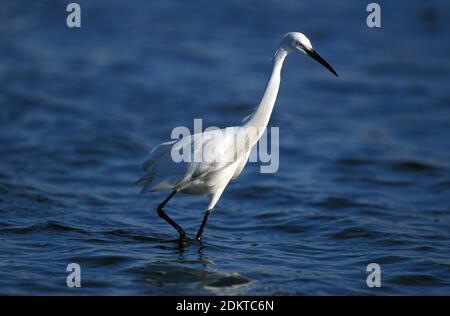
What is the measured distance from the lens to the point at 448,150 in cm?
1332

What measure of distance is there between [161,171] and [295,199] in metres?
3.33

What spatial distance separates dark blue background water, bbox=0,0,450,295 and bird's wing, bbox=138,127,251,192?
2.79 feet

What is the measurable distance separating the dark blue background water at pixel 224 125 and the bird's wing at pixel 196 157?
0.85 meters

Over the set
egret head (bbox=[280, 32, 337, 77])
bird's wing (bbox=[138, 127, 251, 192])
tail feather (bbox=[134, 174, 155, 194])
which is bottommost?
tail feather (bbox=[134, 174, 155, 194])

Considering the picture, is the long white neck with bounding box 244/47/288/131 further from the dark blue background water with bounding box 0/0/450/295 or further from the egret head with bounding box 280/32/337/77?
the dark blue background water with bounding box 0/0/450/295

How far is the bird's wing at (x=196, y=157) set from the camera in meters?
7.90

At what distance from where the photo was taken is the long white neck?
7.92 meters

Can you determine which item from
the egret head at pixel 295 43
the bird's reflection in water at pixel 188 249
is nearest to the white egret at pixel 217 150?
the egret head at pixel 295 43

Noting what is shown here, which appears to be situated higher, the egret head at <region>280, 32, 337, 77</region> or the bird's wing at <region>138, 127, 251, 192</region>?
the egret head at <region>280, 32, 337, 77</region>

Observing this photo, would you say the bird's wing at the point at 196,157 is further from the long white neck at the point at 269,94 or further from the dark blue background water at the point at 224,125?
the dark blue background water at the point at 224,125

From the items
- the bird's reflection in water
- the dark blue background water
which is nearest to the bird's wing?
the bird's reflection in water
